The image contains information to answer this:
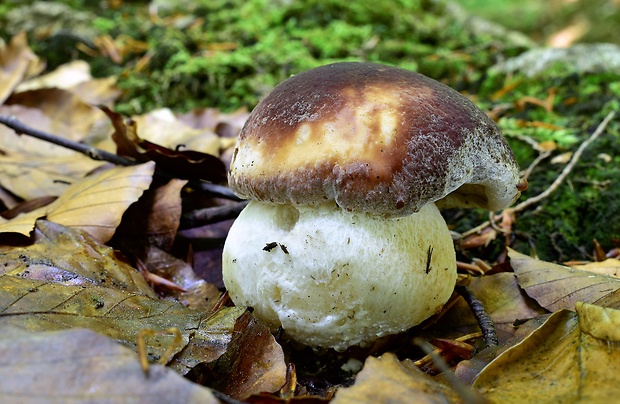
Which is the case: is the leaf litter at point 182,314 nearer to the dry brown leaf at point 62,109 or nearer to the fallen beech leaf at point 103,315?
the fallen beech leaf at point 103,315

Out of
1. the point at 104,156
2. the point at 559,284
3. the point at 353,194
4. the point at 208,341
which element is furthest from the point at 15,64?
the point at 559,284

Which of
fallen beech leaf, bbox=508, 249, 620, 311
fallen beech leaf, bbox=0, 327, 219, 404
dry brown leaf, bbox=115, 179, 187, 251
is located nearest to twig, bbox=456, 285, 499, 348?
fallen beech leaf, bbox=508, 249, 620, 311

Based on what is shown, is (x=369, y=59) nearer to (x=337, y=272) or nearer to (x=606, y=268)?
(x=606, y=268)

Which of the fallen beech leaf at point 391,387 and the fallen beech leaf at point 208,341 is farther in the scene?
the fallen beech leaf at point 208,341

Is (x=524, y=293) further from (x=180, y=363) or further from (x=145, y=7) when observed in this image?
(x=145, y=7)

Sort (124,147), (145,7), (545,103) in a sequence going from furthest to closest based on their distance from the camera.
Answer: (145,7) → (545,103) → (124,147)

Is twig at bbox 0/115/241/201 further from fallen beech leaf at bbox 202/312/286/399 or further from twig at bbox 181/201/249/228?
fallen beech leaf at bbox 202/312/286/399

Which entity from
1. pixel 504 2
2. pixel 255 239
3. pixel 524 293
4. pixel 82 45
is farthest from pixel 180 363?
pixel 504 2

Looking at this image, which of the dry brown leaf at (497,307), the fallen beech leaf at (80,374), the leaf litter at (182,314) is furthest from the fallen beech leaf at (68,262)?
the dry brown leaf at (497,307)
